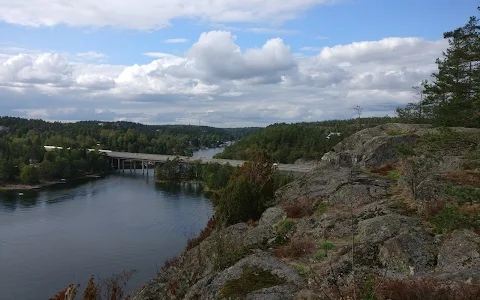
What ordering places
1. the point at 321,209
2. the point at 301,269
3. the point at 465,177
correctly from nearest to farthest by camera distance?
the point at 301,269 < the point at 465,177 < the point at 321,209

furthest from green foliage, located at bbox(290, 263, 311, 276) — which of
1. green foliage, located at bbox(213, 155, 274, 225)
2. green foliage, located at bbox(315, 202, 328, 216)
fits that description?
green foliage, located at bbox(213, 155, 274, 225)

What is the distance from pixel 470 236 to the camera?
30.7 feet

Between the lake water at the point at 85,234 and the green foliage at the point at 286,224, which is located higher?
the green foliage at the point at 286,224

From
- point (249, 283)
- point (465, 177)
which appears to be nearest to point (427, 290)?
point (249, 283)

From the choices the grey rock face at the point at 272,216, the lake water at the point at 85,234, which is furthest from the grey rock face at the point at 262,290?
the lake water at the point at 85,234

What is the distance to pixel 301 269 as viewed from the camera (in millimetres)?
9711

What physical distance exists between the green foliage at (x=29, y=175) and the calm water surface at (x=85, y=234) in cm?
1105

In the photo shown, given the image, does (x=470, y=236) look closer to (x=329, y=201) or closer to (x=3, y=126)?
(x=329, y=201)

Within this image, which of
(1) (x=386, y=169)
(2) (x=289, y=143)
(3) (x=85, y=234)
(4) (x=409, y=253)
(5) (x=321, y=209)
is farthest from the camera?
(2) (x=289, y=143)

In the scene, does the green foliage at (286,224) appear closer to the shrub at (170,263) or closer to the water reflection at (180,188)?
the shrub at (170,263)

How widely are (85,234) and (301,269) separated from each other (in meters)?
37.6

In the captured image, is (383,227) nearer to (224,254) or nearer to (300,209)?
(224,254)

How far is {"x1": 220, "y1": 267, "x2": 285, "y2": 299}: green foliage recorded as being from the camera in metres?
8.63

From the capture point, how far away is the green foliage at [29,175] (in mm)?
82625
